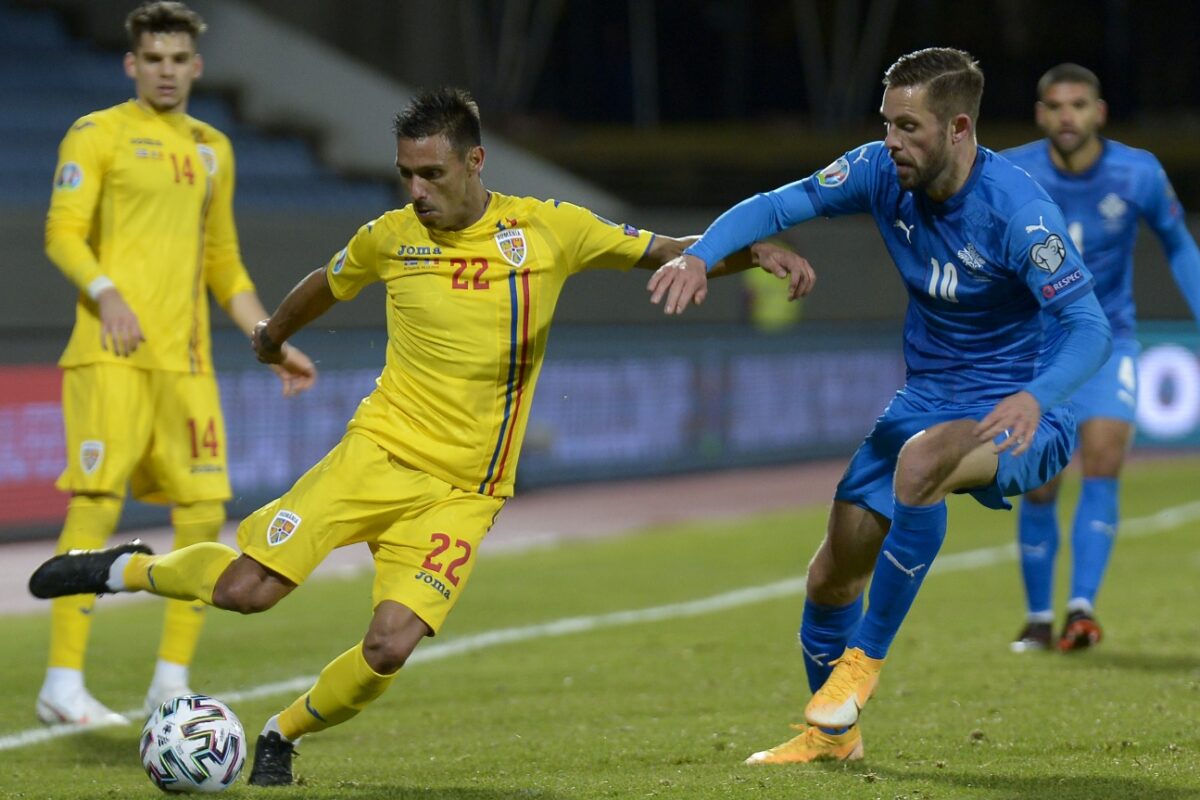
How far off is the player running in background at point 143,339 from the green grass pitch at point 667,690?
48cm

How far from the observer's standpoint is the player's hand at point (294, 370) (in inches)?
232

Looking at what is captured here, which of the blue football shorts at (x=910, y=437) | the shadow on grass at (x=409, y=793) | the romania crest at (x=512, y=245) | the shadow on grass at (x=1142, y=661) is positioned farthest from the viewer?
the shadow on grass at (x=1142, y=661)

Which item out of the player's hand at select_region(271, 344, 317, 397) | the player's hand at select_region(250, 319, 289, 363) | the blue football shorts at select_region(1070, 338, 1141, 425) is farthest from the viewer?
the blue football shorts at select_region(1070, 338, 1141, 425)

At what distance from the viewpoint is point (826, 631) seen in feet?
18.7

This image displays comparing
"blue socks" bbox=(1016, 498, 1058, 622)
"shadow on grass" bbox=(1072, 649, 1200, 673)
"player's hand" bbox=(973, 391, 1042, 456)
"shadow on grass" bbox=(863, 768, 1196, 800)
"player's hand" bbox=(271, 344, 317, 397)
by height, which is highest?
"player's hand" bbox=(973, 391, 1042, 456)

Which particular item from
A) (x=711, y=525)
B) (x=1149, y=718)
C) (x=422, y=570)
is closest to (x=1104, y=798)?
(x=1149, y=718)

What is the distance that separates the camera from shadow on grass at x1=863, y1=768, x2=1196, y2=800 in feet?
15.9

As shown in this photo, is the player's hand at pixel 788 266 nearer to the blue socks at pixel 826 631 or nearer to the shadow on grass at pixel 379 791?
the blue socks at pixel 826 631

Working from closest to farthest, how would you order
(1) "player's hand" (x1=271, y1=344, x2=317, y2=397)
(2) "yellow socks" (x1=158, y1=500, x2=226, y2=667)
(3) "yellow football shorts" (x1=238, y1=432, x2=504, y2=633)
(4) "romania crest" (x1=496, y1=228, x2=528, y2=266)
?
(3) "yellow football shorts" (x1=238, y1=432, x2=504, y2=633), (4) "romania crest" (x1=496, y1=228, x2=528, y2=266), (1) "player's hand" (x1=271, y1=344, x2=317, y2=397), (2) "yellow socks" (x1=158, y1=500, x2=226, y2=667)

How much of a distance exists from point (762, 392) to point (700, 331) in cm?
94

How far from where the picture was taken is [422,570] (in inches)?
199

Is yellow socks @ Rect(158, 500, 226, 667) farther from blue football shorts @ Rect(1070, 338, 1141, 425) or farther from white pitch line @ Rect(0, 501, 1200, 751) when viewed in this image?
blue football shorts @ Rect(1070, 338, 1141, 425)

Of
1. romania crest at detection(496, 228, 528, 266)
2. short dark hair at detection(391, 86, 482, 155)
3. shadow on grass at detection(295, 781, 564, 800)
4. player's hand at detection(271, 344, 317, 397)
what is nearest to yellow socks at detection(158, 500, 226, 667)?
player's hand at detection(271, 344, 317, 397)

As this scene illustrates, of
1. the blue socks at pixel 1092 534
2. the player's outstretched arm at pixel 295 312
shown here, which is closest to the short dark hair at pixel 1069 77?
the blue socks at pixel 1092 534
